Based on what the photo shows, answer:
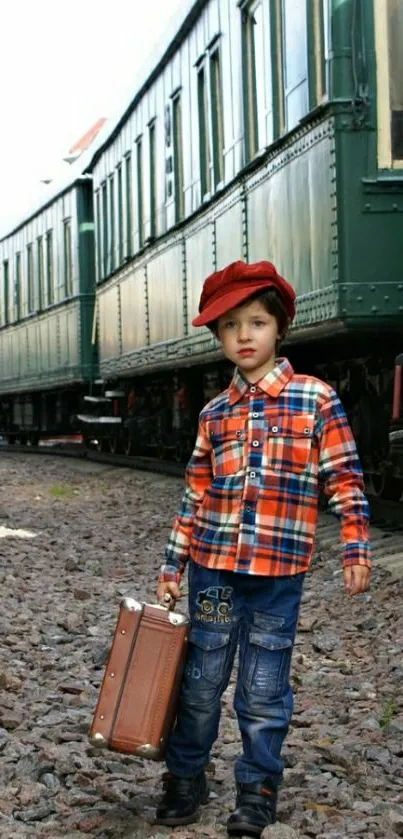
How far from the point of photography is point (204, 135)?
1021cm

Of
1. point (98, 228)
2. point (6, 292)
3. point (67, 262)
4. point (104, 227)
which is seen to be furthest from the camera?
point (6, 292)

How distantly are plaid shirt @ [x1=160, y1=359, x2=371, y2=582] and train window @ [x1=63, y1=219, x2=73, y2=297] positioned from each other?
15.6 meters

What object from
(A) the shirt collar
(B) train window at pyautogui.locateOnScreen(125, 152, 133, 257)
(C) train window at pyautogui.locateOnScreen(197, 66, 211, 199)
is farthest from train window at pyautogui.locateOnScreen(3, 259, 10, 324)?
(A) the shirt collar

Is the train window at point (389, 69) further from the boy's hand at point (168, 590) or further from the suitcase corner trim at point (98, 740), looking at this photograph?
the suitcase corner trim at point (98, 740)


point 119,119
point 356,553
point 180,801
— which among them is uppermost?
point 119,119

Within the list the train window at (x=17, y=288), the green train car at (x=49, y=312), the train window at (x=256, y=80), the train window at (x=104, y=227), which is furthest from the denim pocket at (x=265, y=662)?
the train window at (x=17, y=288)

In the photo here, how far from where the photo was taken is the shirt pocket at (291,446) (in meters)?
3.29

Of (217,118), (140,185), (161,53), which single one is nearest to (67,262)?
(140,185)

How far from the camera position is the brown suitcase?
10.9ft

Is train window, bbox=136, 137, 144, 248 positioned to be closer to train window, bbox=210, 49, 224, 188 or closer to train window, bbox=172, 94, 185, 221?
train window, bbox=172, 94, 185, 221

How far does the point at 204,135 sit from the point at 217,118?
531mm

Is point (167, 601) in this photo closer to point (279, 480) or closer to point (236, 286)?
point (279, 480)

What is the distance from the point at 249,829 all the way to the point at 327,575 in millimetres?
4242

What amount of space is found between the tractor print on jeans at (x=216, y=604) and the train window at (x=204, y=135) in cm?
701
